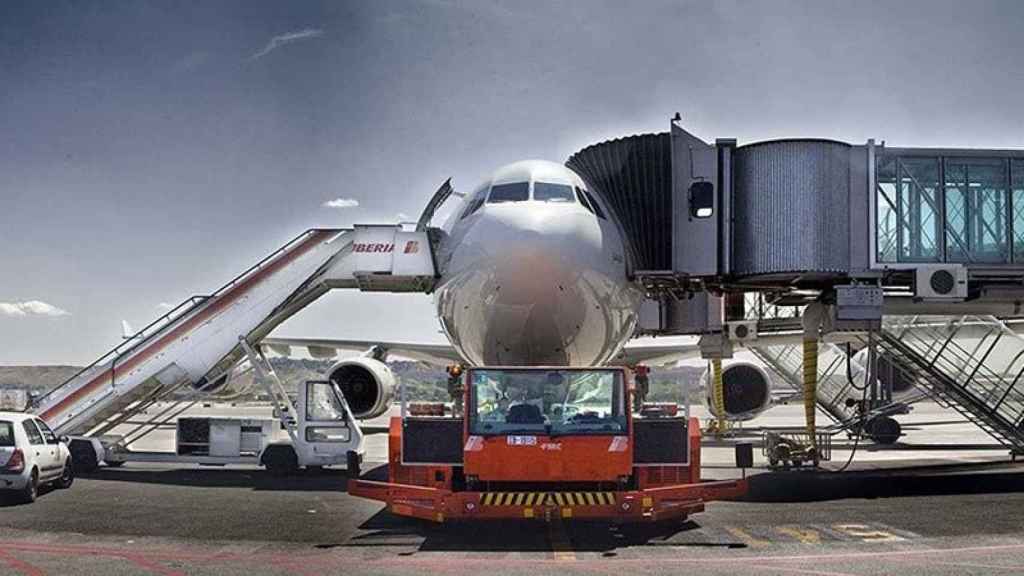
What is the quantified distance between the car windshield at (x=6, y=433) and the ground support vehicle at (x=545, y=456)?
22.3ft

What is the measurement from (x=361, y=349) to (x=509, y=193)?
2006 centimetres

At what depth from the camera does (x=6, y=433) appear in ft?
50.9

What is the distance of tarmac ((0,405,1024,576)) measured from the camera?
31.8ft

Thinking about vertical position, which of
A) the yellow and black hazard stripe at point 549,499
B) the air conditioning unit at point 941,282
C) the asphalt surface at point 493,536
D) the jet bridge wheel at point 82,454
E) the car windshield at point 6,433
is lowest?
the asphalt surface at point 493,536

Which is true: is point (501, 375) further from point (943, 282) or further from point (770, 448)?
point (770, 448)

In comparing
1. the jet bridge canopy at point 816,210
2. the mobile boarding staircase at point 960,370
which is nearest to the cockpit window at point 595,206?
the jet bridge canopy at point 816,210

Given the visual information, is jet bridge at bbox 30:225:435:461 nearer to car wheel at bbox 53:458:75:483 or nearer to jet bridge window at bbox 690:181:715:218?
car wheel at bbox 53:458:75:483

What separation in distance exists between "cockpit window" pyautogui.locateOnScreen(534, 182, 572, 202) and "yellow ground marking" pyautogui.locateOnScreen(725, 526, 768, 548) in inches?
186

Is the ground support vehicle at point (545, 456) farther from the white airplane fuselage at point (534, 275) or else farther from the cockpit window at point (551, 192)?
the cockpit window at point (551, 192)

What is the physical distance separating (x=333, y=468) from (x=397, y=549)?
11123mm

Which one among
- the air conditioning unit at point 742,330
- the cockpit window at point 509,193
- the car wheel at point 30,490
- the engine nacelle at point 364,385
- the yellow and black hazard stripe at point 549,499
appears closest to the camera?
the yellow and black hazard stripe at point 549,499

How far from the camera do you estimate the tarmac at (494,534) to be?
9.69 metres

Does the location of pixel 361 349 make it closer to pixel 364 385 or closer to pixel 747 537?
pixel 364 385

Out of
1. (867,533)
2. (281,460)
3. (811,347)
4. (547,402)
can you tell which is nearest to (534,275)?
(547,402)
